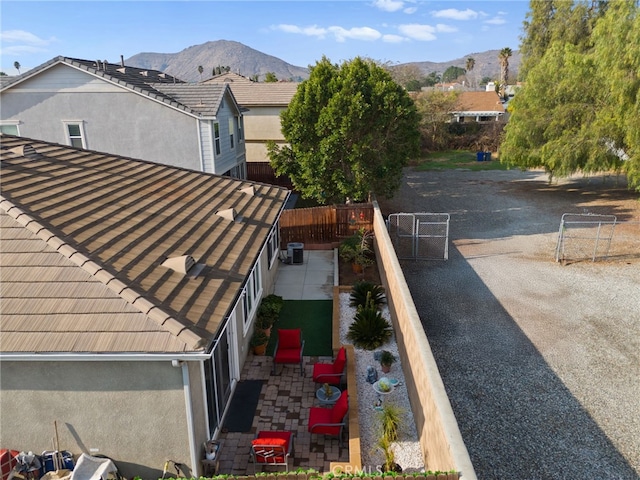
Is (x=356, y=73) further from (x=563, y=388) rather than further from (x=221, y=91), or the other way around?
(x=563, y=388)

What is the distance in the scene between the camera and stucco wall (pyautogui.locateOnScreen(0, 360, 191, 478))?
6.46 meters

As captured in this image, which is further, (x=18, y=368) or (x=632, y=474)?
(x=632, y=474)

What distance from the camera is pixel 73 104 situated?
70.8 ft

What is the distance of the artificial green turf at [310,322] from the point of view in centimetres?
1173

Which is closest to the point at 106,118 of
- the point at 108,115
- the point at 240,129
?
the point at 108,115

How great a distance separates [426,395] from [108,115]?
808 inches

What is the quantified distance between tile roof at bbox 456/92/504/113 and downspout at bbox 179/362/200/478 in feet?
180

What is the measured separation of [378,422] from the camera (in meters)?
8.70

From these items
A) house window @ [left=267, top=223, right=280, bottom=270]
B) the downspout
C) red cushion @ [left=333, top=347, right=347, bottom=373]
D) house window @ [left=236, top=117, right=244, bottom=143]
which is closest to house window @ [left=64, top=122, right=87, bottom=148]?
house window @ [left=236, top=117, right=244, bottom=143]

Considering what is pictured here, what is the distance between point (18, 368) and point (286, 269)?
11.4 metres

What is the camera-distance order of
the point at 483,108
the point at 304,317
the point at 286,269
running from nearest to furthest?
the point at 304,317 → the point at 286,269 → the point at 483,108

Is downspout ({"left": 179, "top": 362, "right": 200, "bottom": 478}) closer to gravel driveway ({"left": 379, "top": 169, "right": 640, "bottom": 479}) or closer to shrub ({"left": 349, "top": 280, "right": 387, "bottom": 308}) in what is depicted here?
gravel driveway ({"left": 379, "top": 169, "right": 640, "bottom": 479})

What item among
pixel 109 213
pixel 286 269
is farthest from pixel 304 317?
pixel 109 213

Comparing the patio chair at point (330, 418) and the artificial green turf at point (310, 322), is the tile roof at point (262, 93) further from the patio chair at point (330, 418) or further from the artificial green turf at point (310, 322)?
the patio chair at point (330, 418)
